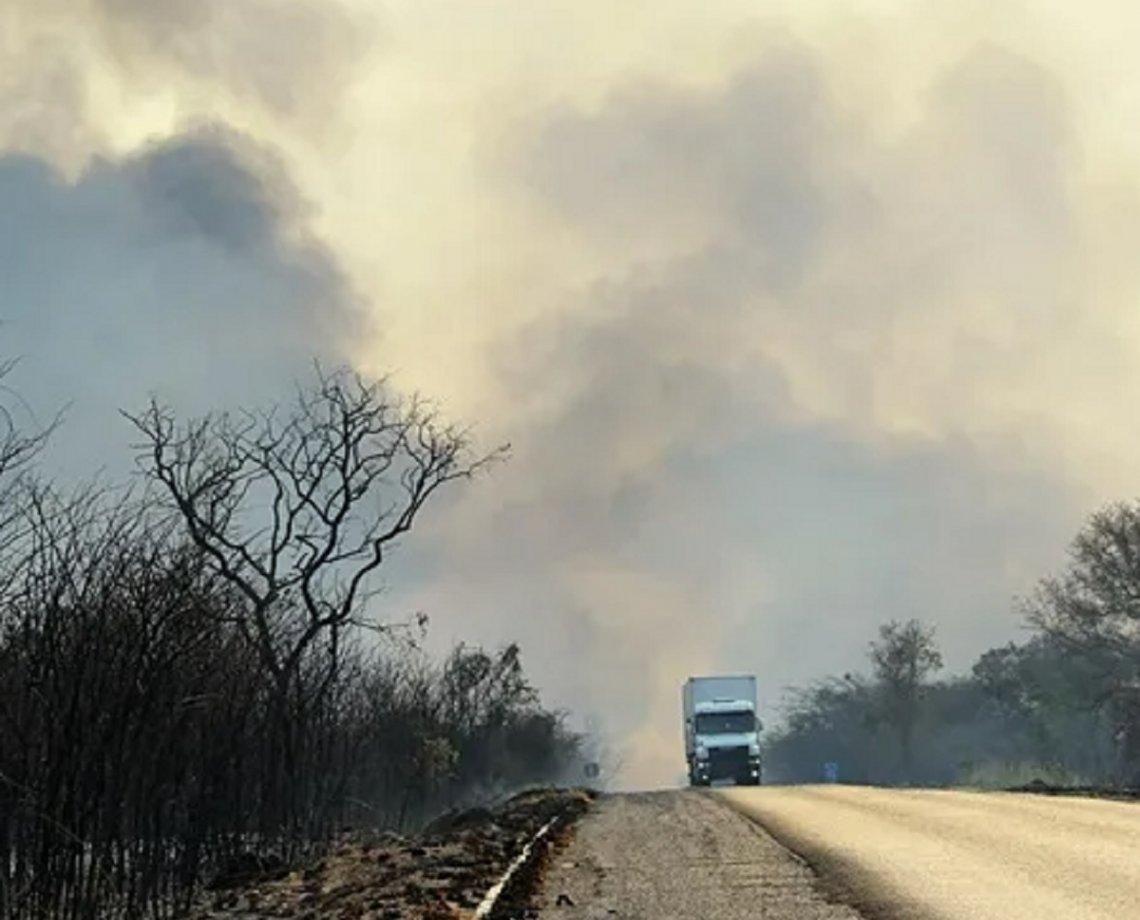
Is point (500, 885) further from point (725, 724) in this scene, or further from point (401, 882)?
point (725, 724)

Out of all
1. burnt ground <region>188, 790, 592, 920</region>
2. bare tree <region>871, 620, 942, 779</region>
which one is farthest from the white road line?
bare tree <region>871, 620, 942, 779</region>

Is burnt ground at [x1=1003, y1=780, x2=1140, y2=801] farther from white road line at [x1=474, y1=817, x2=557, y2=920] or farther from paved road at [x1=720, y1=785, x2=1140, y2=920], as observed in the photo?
white road line at [x1=474, y1=817, x2=557, y2=920]

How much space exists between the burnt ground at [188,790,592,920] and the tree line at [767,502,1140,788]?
34005 mm

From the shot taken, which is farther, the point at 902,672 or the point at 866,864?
the point at 902,672

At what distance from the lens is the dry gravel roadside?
17.9 m

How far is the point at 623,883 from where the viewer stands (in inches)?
851

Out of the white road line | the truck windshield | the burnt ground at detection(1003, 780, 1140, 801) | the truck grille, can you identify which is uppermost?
the truck windshield

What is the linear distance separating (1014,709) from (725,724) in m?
54.4

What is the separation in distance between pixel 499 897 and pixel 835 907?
3.85 metres

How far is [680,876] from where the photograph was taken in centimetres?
2242

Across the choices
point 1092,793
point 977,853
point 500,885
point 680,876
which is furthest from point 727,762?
point 500,885

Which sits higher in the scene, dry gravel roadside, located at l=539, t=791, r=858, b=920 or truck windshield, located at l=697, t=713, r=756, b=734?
truck windshield, located at l=697, t=713, r=756, b=734

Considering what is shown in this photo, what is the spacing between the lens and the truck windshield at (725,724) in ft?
235

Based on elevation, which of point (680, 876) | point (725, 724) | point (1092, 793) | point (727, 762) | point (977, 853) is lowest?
point (680, 876)
